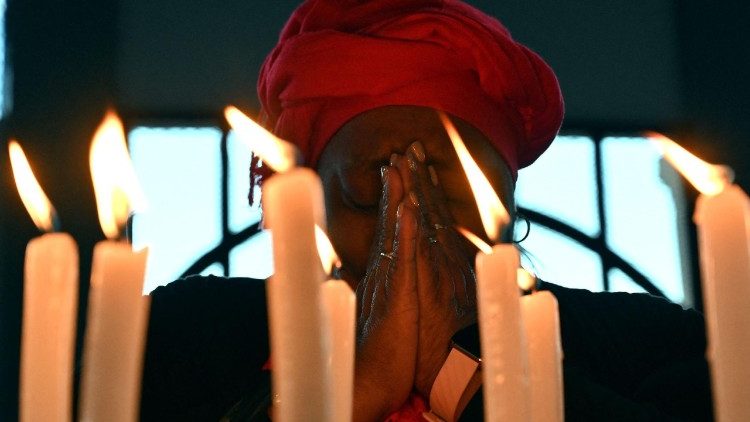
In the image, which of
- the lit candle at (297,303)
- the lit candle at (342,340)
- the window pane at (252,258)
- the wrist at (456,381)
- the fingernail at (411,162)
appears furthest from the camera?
the window pane at (252,258)

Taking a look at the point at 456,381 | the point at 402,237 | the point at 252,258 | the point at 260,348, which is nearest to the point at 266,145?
the point at 456,381

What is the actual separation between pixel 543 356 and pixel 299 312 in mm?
168

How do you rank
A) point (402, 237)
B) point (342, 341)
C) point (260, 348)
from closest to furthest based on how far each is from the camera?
point (342, 341) < point (402, 237) < point (260, 348)

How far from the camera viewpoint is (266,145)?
1.27 feet

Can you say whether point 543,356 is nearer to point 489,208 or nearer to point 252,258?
point 489,208

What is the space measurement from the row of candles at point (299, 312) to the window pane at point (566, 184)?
264cm

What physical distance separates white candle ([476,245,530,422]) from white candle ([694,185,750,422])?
80 mm

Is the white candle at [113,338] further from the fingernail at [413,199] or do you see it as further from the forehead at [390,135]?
the forehead at [390,135]

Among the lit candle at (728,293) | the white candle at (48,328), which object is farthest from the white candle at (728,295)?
the white candle at (48,328)

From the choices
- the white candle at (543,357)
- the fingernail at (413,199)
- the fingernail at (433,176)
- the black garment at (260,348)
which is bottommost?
the black garment at (260,348)

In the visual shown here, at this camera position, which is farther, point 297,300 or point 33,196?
point 33,196

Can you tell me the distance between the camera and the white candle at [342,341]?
0.39m

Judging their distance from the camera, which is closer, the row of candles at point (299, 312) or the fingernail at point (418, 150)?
the row of candles at point (299, 312)

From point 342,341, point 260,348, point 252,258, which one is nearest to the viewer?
point 342,341
